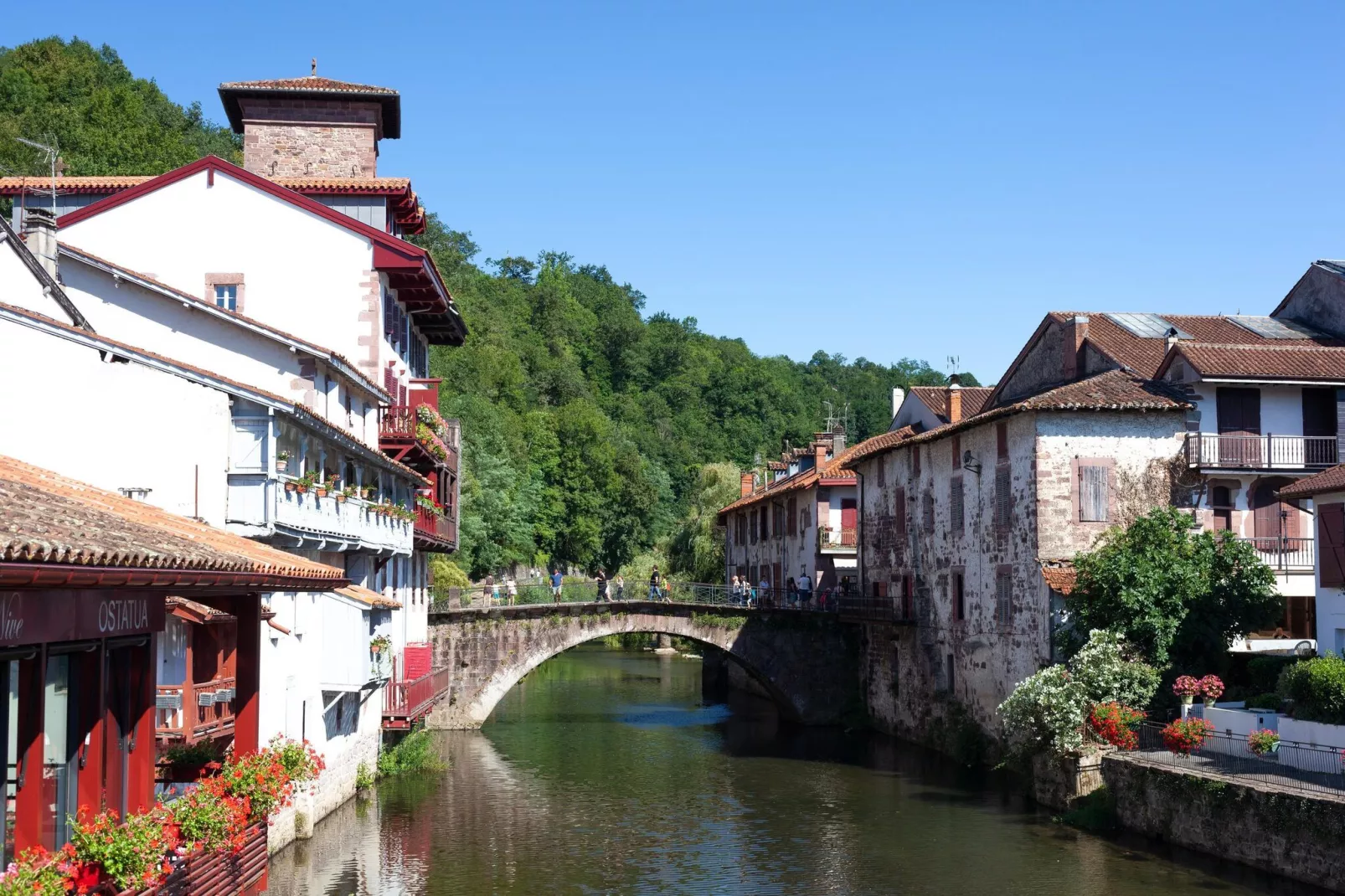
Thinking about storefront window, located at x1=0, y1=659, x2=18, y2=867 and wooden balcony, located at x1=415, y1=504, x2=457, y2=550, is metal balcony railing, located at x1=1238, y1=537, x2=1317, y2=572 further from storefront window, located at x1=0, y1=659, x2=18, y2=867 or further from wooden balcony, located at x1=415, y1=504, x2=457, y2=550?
storefront window, located at x1=0, y1=659, x2=18, y2=867

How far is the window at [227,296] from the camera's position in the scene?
34.5m

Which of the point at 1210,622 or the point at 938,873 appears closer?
the point at 938,873

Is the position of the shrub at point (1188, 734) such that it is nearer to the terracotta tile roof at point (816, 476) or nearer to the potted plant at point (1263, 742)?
the potted plant at point (1263, 742)

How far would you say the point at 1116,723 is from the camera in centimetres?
3098

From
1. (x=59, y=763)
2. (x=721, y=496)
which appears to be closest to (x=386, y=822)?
(x=59, y=763)

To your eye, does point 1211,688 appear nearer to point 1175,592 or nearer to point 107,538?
point 1175,592

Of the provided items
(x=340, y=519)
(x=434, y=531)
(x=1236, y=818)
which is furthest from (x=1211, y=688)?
(x=434, y=531)

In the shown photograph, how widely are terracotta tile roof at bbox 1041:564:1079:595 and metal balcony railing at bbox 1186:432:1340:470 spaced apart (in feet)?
14.0

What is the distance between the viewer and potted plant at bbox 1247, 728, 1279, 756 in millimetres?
27203

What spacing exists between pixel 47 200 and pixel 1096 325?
29714 millimetres

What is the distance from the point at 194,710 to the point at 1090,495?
76.5 feet

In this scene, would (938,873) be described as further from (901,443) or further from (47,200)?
(47,200)

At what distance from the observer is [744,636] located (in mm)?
50156

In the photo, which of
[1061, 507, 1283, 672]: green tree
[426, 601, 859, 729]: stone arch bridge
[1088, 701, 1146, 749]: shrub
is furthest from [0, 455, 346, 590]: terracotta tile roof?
[426, 601, 859, 729]: stone arch bridge
